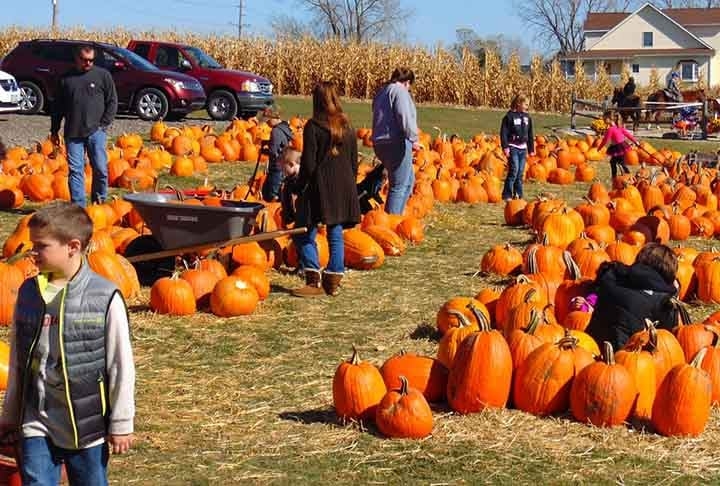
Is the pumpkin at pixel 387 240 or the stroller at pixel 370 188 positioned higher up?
the stroller at pixel 370 188

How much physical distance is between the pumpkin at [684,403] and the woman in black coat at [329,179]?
3.74 m

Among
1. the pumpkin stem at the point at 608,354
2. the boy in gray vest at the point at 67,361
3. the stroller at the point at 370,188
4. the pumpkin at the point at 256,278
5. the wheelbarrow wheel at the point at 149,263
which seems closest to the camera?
the boy in gray vest at the point at 67,361

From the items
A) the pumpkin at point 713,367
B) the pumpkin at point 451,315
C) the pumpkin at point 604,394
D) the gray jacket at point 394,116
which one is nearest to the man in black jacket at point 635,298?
the pumpkin at point 713,367

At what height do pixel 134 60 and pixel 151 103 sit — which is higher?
pixel 134 60

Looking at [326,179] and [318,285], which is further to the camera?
[318,285]

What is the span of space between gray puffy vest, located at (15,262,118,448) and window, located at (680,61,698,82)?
286 feet

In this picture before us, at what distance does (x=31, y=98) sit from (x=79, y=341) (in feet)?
72.6

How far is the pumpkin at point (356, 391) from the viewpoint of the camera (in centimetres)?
569

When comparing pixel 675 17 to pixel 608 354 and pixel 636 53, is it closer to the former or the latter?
pixel 636 53

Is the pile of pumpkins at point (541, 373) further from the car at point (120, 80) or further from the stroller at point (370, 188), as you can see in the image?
the car at point (120, 80)

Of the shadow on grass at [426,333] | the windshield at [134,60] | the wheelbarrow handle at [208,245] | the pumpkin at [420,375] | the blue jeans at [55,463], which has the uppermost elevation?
the windshield at [134,60]

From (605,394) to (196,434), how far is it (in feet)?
6.90

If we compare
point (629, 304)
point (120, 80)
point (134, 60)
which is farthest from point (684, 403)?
point (134, 60)

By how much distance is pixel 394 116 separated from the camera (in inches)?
462
